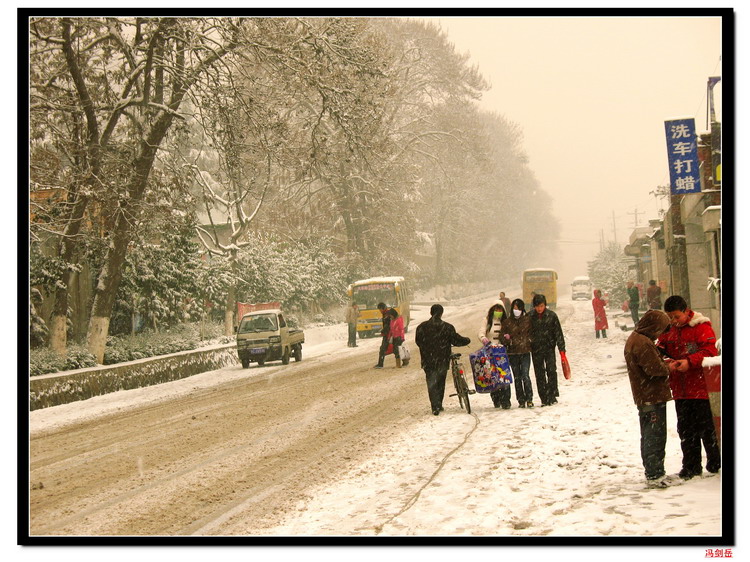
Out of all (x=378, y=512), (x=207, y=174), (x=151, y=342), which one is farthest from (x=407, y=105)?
(x=378, y=512)

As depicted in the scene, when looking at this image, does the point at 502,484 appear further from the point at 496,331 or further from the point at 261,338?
the point at 261,338

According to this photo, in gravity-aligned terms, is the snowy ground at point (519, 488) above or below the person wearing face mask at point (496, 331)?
below

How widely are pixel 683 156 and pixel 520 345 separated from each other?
383cm

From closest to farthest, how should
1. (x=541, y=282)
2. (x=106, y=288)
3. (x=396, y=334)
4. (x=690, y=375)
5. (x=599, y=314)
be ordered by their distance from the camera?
(x=690, y=375) < (x=106, y=288) < (x=396, y=334) < (x=599, y=314) < (x=541, y=282)

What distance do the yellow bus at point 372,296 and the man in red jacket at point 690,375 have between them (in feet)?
54.7

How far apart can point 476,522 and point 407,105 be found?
14.1 meters

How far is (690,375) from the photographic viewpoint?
7316mm

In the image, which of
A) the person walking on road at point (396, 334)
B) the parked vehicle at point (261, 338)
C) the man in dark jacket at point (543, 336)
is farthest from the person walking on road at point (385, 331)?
the man in dark jacket at point (543, 336)

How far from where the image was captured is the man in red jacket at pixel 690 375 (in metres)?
7.28

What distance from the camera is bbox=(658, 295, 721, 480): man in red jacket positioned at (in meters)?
7.28

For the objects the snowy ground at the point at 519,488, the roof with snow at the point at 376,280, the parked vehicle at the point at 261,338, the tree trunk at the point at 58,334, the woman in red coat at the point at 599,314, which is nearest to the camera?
the snowy ground at the point at 519,488

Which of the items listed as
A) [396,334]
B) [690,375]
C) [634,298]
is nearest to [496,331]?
[690,375]

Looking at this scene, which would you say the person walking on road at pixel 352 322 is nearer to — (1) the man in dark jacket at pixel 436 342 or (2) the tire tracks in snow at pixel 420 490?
(1) the man in dark jacket at pixel 436 342

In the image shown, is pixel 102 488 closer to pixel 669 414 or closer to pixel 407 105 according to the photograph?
pixel 669 414
